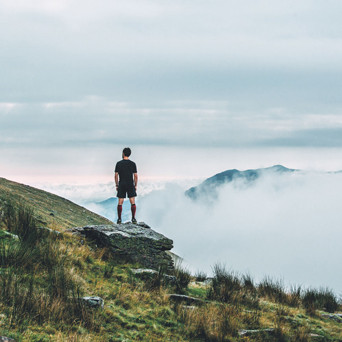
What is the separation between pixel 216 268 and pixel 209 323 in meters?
4.53

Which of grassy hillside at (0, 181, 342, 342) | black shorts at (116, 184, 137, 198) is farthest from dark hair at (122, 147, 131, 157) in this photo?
grassy hillside at (0, 181, 342, 342)

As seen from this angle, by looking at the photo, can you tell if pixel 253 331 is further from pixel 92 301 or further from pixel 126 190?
pixel 126 190

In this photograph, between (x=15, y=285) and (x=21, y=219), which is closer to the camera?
(x=15, y=285)

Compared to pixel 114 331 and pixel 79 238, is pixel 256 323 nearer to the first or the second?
pixel 114 331

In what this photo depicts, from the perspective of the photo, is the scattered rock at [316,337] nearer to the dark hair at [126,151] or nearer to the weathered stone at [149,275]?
the weathered stone at [149,275]

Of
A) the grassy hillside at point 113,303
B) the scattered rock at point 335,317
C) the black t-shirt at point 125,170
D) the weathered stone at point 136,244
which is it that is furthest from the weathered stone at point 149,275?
the scattered rock at point 335,317

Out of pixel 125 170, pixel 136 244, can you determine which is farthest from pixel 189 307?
pixel 125 170

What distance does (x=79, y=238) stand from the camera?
1304 centimetres

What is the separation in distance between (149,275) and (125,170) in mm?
4374

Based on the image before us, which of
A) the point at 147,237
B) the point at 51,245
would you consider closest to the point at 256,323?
the point at 147,237

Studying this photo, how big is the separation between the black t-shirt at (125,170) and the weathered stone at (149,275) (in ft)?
12.5

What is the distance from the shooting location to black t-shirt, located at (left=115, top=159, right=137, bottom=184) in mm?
14625

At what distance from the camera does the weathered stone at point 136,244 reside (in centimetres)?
1257

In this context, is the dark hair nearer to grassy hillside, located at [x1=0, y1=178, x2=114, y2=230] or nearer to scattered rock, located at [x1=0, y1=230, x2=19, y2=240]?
grassy hillside, located at [x1=0, y1=178, x2=114, y2=230]
